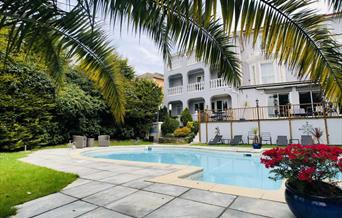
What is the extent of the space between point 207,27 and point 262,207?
2.96 metres

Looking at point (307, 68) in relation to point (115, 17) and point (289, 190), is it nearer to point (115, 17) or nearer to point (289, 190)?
point (289, 190)

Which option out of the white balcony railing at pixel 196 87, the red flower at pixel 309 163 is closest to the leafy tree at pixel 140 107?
the white balcony railing at pixel 196 87

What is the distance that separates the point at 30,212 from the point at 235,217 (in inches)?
129

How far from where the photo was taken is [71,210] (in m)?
3.55

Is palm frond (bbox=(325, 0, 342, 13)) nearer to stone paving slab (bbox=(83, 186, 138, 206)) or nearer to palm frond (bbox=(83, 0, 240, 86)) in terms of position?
palm frond (bbox=(83, 0, 240, 86))

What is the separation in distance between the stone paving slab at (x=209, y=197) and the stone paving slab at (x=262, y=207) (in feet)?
0.51

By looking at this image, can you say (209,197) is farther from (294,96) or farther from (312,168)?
(294,96)

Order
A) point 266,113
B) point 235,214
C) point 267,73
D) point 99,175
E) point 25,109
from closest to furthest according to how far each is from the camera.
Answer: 1. point 235,214
2. point 99,175
3. point 25,109
4. point 266,113
5. point 267,73

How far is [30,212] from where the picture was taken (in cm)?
352

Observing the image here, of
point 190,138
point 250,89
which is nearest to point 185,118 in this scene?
point 190,138

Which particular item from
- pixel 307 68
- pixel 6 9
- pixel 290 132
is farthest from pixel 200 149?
pixel 6 9

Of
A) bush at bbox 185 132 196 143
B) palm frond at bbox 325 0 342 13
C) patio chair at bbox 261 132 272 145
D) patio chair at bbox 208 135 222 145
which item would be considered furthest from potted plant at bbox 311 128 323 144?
palm frond at bbox 325 0 342 13

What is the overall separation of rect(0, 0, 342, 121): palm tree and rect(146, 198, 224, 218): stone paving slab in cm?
220

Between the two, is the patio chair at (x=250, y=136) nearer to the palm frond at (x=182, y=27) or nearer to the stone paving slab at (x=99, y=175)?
the stone paving slab at (x=99, y=175)
